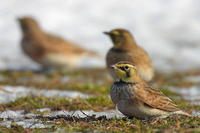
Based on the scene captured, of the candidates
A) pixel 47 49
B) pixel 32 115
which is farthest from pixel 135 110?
pixel 47 49

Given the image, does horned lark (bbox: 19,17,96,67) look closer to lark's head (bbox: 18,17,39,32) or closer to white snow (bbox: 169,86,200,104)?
lark's head (bbox: 18,17,39,32)

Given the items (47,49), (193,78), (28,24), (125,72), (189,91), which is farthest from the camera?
(28,24)

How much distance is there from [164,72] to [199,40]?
288 inches

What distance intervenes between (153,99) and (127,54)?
357 centimetres

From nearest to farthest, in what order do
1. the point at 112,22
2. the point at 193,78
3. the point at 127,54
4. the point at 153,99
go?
the point at 153,99, the point at 127,54, the point at 193,78, the point at 112,22

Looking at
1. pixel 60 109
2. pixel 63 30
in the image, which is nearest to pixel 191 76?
pixel 60 109

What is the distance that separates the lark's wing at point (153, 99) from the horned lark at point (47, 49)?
8818 mm

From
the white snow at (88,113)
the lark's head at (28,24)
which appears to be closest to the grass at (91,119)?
the white snow at (88,113)

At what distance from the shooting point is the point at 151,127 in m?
5.05

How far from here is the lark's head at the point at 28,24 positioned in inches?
610

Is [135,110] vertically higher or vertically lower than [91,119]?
higher

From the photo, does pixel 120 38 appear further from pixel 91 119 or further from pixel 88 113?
pixel 91 119

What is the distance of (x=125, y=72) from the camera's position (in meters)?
5.66

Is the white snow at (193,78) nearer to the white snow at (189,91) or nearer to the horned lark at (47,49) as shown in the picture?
the white snow at (189,91)
